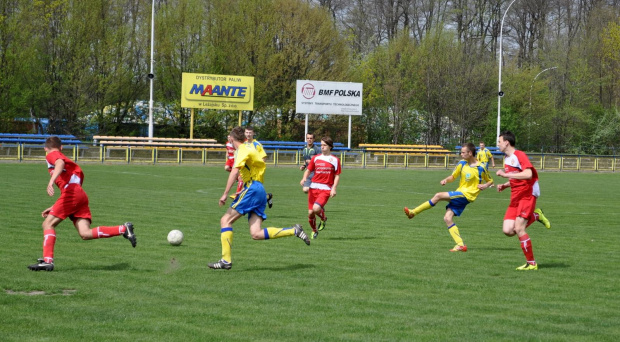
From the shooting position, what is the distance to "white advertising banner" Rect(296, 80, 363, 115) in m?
48.7

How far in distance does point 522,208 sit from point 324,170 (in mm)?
4347

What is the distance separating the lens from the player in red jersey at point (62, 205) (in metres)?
8.73

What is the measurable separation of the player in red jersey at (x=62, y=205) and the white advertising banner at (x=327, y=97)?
39529 millimetres

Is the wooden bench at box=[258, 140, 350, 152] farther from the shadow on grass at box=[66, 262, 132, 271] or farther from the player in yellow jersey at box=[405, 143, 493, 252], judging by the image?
the shadow on grass at box=[66, 262, 132, 271]

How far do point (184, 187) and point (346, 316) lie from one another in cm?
1943

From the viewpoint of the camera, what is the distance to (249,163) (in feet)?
30.1

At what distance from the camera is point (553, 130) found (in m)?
61.3

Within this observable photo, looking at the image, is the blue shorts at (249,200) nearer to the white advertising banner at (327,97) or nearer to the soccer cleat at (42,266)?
the soccer cleat at (42,266)

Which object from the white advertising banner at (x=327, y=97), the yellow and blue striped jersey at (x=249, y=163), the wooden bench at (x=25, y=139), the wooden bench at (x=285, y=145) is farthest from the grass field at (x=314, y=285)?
the white advertising banner at (x=327, y=97)

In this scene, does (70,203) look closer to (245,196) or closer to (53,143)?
(53,143)

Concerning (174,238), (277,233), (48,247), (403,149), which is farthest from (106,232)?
(403,149)

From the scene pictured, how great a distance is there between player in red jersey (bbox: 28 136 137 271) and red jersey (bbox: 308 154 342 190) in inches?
183

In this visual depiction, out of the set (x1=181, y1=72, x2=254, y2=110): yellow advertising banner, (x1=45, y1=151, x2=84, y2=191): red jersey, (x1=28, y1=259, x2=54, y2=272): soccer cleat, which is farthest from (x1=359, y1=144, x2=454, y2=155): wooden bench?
(x1=28, y1=259, x2=54, y2=272): soccer cleat

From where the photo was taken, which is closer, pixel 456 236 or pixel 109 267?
pixel 109 267
